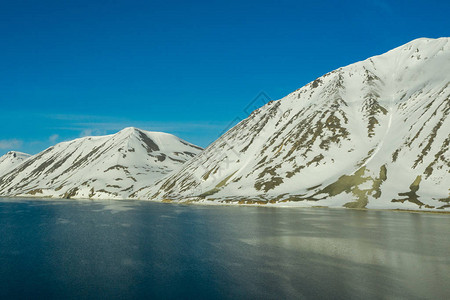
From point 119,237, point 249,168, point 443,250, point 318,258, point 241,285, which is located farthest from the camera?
point 249,168

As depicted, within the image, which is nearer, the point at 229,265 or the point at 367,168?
the point at 229,265

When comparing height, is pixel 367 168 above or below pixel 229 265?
above

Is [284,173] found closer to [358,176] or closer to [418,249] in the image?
[358,176]

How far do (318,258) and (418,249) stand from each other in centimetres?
1335

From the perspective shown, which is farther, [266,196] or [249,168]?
[249,168]

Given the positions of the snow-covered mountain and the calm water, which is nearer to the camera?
the calm water

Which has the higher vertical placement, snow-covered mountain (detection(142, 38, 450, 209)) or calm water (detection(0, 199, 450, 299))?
snow-covered mountain (detection(142, 38, 450, 209))

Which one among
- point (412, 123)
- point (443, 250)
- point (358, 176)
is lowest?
point (443, 250)

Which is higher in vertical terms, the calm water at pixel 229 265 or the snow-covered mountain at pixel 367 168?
the snow-covered mountain at pixel 367 168

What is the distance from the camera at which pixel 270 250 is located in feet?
133

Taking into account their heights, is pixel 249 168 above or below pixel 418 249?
above

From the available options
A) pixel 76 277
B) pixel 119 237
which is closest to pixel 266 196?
pixel 119 237

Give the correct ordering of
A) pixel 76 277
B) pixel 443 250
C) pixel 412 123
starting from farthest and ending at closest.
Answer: pixel 412 123
pixel 443 250
pixel 76 277

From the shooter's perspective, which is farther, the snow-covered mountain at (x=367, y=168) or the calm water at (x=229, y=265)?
the snow-covered mountain at (x=367, y=168)
